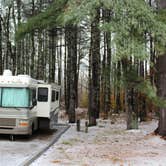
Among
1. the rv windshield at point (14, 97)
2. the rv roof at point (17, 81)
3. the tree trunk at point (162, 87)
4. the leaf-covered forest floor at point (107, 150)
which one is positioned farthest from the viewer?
the tree trunk at point (162, 87)

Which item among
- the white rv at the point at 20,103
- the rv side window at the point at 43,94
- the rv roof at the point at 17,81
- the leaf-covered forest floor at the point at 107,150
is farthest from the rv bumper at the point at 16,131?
the rv side window at the point at 43,94

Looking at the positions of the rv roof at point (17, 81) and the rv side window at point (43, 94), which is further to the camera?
the rv side window at point (43, 94)

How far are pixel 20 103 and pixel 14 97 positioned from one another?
389 millimetres

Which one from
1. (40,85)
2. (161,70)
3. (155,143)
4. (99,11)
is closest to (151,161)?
(155,143)

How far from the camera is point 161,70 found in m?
16.8

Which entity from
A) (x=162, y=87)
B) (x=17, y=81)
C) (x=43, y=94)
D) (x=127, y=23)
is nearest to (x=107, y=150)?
(x=127, y=23)

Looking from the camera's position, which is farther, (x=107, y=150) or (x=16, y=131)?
(x=16, y=131)

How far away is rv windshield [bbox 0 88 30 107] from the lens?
51.9 feet

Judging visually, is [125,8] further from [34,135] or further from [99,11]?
[34,135]

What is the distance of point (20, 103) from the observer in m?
15.8

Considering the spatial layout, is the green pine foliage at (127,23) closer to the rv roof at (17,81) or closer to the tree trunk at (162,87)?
the tree trunk at (162,87)

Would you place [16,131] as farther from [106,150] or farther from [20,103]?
[106,150]

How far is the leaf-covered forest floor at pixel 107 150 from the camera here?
1076 cm

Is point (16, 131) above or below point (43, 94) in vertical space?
below
